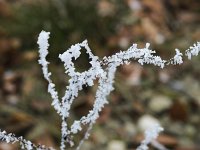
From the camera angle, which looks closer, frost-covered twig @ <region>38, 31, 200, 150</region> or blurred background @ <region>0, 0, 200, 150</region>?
frost-covered twig @ <region>38, 31, 200, 150</region>

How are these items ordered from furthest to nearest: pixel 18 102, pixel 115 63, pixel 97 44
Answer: pixel 97 44
pixel 18 102
pixel 115 63

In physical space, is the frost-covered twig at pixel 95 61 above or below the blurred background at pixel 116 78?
below

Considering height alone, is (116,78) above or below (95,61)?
above

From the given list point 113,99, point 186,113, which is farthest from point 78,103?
point 186,113

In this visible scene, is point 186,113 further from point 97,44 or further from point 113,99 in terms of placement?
point 97,44

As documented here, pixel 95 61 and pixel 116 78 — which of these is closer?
pixel 95 61

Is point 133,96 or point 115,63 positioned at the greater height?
point 133,96

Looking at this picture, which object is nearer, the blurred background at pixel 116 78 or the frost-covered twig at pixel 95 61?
the frost-covered twig at pixel 95 61

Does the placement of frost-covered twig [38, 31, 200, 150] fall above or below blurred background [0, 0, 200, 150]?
below
